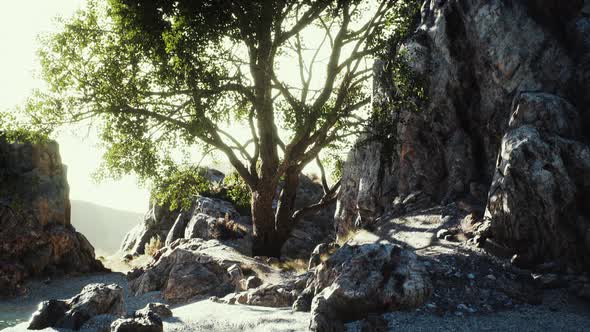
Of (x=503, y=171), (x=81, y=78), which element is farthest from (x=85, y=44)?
→ (x=503, y=171)

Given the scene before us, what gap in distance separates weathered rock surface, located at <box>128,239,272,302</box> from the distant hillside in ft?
384

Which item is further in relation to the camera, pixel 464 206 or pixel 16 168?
pixel 16 168

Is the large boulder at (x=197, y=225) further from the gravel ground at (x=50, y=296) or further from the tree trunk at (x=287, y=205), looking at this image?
the gravel ground at (x=50, y=296)

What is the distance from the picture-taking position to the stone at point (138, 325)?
802 cm

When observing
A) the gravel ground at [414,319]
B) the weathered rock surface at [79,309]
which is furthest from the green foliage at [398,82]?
the weathered rock surface at [79,309]

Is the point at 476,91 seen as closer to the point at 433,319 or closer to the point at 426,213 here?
the point at 426,213

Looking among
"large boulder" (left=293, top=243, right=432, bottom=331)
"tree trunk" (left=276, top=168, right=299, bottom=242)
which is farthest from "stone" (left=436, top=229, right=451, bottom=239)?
"tree trunk" (left=276, top=168, right=299, bottom=242)

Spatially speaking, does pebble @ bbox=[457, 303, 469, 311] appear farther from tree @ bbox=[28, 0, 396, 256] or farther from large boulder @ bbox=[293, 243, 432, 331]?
tree @ bbox=[28, 0, 396, 256]

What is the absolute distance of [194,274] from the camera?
16031 mm

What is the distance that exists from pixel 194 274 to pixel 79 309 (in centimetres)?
622

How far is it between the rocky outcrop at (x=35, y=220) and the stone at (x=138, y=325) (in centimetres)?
1508

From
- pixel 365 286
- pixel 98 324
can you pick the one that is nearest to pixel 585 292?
pixel 365 286

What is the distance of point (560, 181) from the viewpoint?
10852 mm

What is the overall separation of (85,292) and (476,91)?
15.2 metres
